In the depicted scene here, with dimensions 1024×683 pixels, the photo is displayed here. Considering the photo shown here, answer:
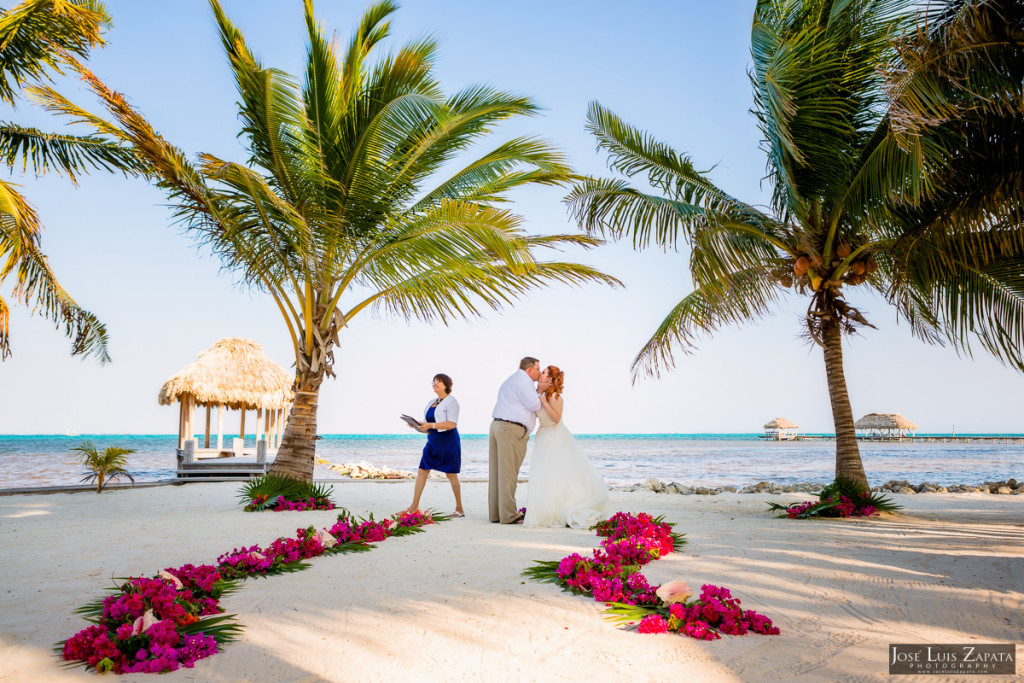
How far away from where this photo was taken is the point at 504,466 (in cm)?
719

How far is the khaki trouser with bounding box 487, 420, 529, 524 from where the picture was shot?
7188 mm

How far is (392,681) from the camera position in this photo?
2.67m

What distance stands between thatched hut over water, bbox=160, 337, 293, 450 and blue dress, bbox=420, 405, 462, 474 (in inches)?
408

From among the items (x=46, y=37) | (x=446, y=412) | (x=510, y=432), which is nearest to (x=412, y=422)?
(x=446, y=412)

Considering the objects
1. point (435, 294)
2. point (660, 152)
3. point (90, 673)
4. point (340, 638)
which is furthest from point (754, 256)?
point (90, 673)

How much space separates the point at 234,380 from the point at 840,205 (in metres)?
15.3

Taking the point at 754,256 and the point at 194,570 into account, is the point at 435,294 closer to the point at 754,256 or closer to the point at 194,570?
the point at 754,256

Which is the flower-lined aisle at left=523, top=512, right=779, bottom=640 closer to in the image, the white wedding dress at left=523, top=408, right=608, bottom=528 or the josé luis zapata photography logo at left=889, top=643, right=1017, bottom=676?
the josé luis zapata photography logo at left=889, top=643, right=1017, bottom=676

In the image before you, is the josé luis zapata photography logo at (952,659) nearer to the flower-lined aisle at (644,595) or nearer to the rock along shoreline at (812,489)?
the flower-lined aisle at (644,595)

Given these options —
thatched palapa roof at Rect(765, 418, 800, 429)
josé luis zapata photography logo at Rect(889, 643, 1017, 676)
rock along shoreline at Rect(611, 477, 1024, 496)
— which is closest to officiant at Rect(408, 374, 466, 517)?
josé luis zapata photography logo at Rect(889, 643, 1017, 676)

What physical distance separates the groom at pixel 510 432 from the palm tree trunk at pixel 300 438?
2848 millimetres

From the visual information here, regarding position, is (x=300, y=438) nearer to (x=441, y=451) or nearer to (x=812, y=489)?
(x=441, y=451)

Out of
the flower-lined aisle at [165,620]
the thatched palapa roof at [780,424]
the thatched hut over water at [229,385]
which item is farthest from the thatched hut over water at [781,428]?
the flower-lined aisle at [165,620]

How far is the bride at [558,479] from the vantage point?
6918 mm
